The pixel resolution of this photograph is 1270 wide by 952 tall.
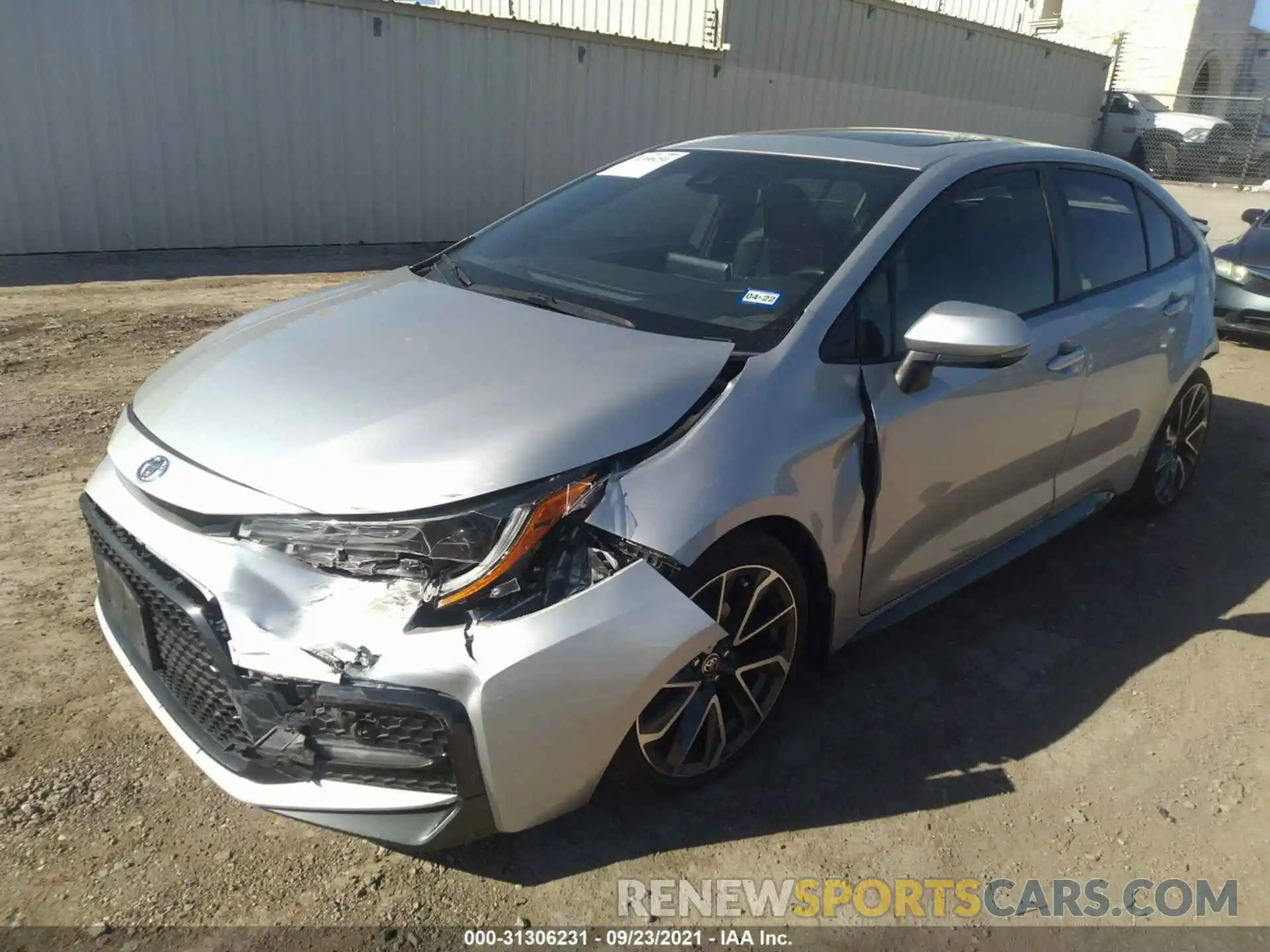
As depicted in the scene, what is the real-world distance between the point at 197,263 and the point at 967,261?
8.74 meters

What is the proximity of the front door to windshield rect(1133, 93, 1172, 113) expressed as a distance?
89.9 ft

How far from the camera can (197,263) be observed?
10078mm

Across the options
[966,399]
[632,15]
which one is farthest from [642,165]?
[632,15]

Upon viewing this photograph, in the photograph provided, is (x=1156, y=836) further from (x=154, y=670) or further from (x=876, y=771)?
(x=154, y=670)

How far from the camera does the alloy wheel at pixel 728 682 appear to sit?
2.55 meters

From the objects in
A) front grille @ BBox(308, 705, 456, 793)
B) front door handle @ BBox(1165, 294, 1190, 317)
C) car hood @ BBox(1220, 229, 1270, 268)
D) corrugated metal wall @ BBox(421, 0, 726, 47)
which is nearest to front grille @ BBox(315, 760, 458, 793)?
front grille @ BBox(308, 705, 456, 793)

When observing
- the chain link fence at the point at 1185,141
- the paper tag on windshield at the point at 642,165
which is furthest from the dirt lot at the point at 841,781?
the chain link fence at the point at 1185,141

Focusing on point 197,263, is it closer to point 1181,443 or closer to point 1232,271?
point 1181,443

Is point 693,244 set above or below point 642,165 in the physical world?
below

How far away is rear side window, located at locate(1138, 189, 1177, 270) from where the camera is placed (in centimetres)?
440

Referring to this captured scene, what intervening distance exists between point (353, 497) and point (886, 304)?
1715 millimetres

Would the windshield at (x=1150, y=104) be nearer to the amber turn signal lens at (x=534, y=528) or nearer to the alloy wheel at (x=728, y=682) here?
the alloy wheel at (x=728, y=682)

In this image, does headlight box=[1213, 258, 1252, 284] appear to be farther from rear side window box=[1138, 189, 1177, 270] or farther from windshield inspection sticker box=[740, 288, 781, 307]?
windshield inspection sticker box=[740, 288, 781, 307]

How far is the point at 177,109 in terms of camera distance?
33.5ft
